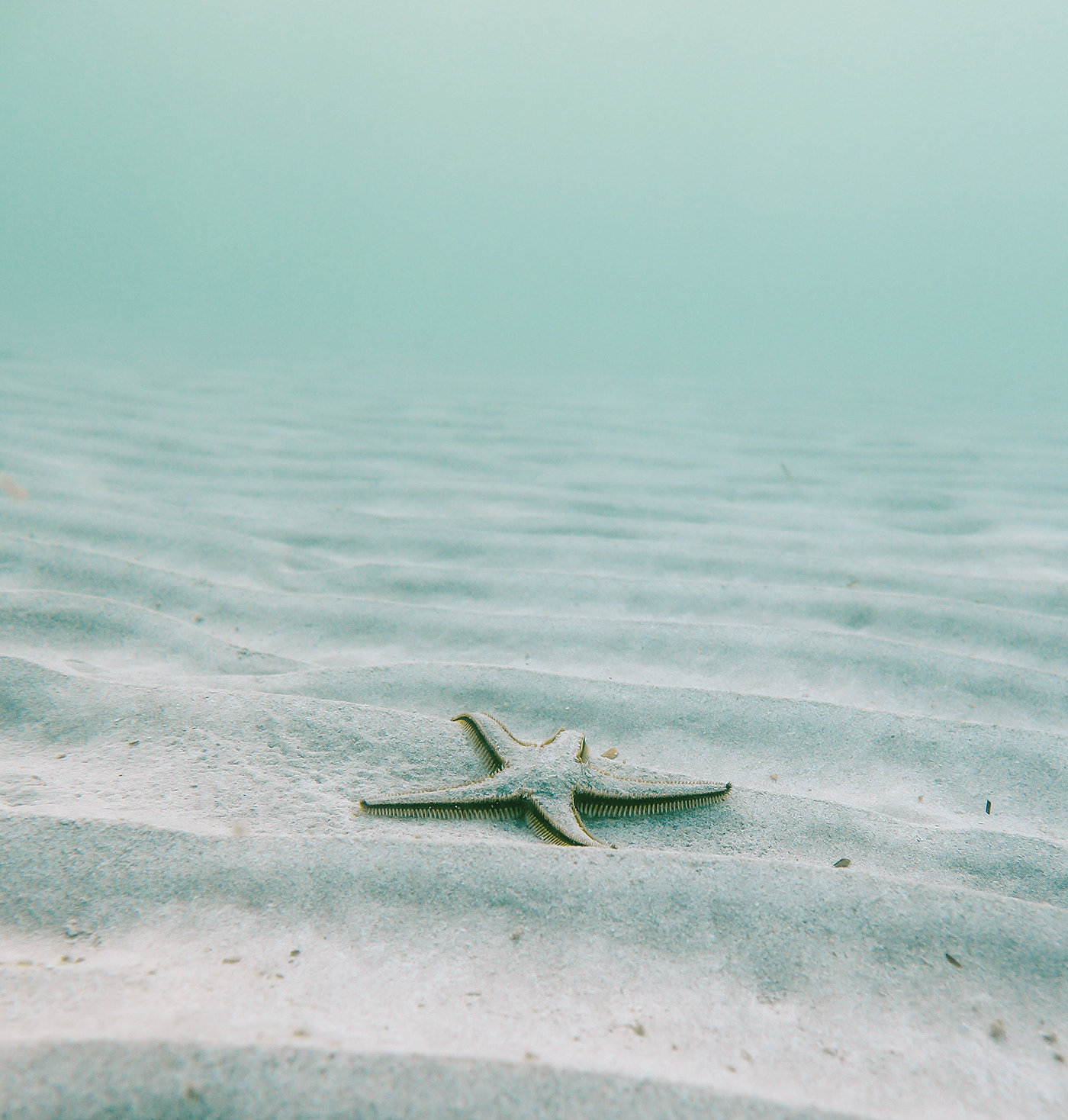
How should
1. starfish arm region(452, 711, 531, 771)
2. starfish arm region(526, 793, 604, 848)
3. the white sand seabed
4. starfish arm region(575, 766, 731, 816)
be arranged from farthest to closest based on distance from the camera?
starfish arm region(452, 711, 531, 771), starfish arm region(575, 766, 731, 816), starfish arm region(526, 793, 604, 848), the white sand seabed

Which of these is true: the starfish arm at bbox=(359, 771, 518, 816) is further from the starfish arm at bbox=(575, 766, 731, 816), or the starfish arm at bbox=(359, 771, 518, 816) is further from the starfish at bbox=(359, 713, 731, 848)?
the starfish arm at bbox=(575, 766, 731, 816)

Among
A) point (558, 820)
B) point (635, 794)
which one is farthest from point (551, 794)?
point (635, 794)

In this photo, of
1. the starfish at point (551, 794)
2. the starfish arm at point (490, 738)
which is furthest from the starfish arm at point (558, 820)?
the starfish arm at point (490, 738)

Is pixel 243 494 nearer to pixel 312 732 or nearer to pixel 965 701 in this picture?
pixel 312 732

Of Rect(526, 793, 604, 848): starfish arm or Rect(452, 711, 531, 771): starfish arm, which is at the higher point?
Rect(452, 711, 531, 771): starfish arm

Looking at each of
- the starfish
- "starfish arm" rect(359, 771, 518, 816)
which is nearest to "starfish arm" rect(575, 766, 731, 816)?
the starfish

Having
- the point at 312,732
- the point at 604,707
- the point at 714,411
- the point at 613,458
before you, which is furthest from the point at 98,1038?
the point at 714,411

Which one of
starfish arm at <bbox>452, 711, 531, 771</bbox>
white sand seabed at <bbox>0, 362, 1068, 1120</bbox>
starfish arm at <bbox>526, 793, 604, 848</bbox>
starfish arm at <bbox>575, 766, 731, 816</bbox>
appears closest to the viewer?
white sand seabed at <bbox>0, 362, 1068, 1120</bbox>
